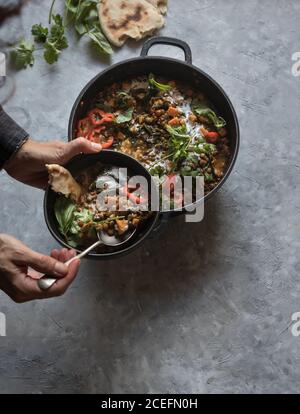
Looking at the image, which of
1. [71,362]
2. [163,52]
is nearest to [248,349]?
[71,362]

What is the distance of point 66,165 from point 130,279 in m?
0.47

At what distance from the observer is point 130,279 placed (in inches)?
83.4

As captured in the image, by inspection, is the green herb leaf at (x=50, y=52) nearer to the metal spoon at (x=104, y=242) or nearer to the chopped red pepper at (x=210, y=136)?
the chopped red pepper at (x=210, y=136)

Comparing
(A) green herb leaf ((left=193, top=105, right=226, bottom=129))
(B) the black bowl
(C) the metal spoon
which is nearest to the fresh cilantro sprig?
(A) green herb leaf ((left=193, top=105, right=226, bottom=129))

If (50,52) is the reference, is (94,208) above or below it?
below

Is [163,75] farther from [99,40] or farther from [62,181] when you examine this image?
[62,181]

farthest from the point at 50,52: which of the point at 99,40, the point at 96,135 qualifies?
the point at 96,135

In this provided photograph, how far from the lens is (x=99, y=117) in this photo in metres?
2.09

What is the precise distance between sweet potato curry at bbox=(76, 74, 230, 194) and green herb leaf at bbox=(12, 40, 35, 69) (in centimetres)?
37

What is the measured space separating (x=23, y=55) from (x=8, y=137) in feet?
1.85

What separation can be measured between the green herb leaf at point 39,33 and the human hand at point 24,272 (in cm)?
91

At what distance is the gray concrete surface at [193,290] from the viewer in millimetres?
2051

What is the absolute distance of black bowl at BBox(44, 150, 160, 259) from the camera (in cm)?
181

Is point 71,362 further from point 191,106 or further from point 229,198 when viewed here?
point 191,106
